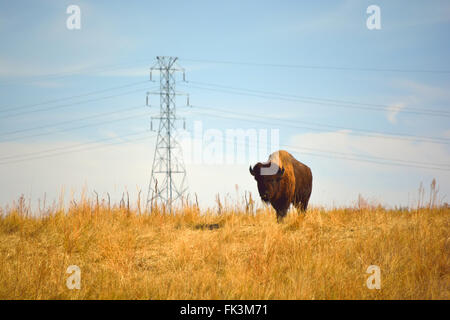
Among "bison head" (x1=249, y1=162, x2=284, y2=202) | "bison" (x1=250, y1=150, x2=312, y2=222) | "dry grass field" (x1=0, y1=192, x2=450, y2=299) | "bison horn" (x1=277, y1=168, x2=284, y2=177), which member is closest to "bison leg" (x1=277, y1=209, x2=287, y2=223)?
"bison" (x1=250, y1=150, x2=312, y2=222)

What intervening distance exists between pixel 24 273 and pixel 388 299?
5701 mm

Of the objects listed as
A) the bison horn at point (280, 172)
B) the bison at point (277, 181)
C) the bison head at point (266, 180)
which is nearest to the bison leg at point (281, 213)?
the bison at point (277, 181)

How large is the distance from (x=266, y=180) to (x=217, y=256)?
4.58 metres

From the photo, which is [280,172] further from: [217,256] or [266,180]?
[217,256]

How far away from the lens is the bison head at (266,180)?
459 inches

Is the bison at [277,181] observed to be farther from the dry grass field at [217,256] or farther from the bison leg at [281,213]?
the dry grass field at [217,256]

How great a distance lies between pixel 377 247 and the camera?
7562mm

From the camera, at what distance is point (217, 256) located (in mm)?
7516

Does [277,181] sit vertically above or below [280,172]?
below

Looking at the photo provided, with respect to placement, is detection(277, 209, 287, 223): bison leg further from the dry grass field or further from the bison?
the dry grass field

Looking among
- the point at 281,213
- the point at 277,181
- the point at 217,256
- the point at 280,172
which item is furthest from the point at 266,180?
the point at 217,256

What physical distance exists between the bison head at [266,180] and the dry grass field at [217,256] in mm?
611
